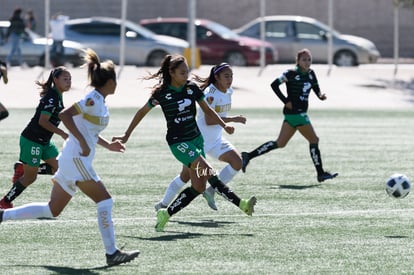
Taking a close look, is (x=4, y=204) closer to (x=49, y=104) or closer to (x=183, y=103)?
(x=49, y=104)

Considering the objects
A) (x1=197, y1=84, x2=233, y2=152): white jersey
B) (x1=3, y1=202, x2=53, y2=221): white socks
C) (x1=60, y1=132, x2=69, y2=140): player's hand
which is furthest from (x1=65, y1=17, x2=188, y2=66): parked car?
(x1=3, y1=202, x2=53, y2=221): white socks

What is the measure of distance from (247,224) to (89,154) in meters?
3.01

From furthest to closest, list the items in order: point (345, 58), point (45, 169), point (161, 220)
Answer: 1. point (345, 58)
2. point (45, 169)
3. point (161, 220)

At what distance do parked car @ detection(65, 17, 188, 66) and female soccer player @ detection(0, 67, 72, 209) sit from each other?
25.8m

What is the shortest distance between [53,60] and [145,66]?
4.24 m

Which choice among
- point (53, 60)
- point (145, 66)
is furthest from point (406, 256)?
point (145, 66)

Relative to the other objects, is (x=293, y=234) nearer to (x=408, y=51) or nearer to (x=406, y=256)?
(x=406, y=256)

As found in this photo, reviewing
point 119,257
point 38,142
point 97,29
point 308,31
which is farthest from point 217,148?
point 308,31

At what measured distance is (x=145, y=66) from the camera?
39.7 meters

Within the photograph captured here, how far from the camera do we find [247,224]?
1240 centimetres

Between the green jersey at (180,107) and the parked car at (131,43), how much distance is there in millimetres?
27253

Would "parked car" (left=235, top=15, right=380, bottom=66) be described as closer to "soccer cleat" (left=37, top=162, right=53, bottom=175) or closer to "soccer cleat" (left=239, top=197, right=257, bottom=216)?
"soccer cleat" (left=37, top=162, right=53, bottom=175)

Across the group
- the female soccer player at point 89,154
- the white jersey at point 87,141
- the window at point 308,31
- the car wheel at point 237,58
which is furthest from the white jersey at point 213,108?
the window at point 308,31

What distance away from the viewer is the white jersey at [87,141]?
388 inches
